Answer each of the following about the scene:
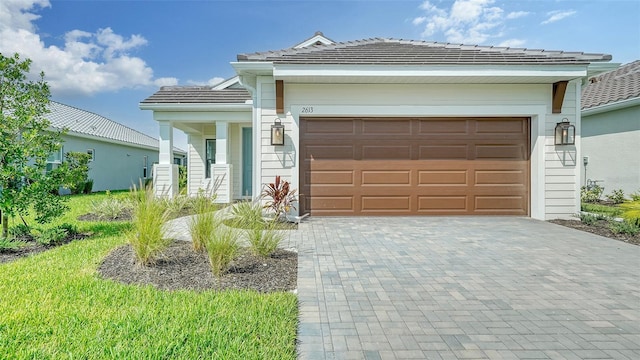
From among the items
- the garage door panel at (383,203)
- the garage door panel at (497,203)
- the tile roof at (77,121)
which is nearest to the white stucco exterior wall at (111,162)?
the tile roof at (77,121)

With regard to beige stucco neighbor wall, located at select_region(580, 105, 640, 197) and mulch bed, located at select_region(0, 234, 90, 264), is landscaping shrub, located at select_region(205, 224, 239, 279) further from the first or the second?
beige stucco neighbor wall, located at select_region(580, 105, 640, 197)

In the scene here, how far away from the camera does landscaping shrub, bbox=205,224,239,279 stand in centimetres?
366

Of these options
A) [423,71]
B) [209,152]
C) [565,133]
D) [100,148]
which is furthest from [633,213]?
[100,148]

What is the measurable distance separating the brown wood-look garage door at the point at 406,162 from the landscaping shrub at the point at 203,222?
3422 millimetres

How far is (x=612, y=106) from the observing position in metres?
10.6

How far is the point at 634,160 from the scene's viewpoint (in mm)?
10328

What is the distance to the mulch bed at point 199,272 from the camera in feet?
11.3

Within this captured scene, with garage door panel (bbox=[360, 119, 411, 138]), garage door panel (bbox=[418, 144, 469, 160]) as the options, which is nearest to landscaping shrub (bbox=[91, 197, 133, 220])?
garage door panel (bbox=[360, 119, 411, 138])

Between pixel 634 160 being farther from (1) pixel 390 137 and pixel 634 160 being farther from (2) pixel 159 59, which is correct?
(2) pixel 159 59

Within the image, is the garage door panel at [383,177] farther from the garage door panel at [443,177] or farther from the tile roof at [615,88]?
the tile roof at [615,88]

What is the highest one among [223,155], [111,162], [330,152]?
[111,162]

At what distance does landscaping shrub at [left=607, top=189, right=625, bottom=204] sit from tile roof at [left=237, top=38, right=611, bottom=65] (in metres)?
5.80

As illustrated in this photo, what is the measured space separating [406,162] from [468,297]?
485 cm

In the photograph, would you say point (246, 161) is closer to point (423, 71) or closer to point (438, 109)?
point (438, 109)
